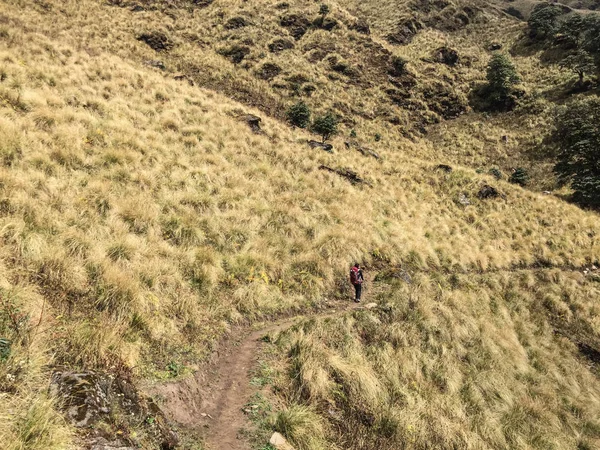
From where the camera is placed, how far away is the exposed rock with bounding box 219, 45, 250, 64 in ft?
172

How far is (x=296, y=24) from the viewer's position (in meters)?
65.9

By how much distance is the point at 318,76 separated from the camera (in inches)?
2143

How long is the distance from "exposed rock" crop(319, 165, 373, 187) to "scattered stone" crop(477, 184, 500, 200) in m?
10.7

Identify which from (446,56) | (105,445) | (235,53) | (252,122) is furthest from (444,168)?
(446,56)

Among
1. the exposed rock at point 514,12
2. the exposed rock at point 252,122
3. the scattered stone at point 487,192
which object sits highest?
the exposed rock at point 514,12

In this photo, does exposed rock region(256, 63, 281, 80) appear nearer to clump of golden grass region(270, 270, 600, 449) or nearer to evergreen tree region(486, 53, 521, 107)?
evergreen tree region(486, 53, 521, 107)

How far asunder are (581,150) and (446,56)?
41092 mm

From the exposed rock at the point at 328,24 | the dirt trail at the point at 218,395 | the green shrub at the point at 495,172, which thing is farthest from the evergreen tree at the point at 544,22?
the dirt trail at the point at 218,395

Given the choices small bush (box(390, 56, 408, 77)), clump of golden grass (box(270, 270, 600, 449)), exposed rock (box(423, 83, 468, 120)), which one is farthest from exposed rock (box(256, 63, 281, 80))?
clump of golden grass (box(270, 270, 600, 449))

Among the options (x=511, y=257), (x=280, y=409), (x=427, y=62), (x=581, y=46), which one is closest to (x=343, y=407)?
(x=280, y=409)

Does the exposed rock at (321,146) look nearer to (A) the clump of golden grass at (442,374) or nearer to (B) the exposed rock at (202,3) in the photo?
(A) the clump of golden grass at (442,374)

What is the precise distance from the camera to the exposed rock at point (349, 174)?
2205cm

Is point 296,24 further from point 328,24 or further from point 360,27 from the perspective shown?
point 360,27

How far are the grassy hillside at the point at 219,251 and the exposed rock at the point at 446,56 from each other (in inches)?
1975
